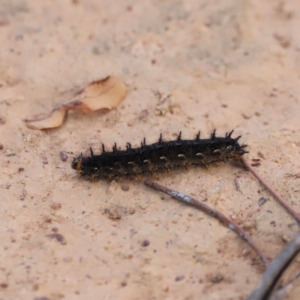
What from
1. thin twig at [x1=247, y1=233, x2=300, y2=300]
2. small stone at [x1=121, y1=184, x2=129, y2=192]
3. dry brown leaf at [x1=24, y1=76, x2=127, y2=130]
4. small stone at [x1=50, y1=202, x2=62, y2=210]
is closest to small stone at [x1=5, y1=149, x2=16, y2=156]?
dry brown leaf at [x1=24, y1=76, x2=127, y2=130]

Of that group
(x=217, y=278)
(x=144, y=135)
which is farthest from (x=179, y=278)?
(x=144, y=135)

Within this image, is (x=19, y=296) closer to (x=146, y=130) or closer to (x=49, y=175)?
(x=49, y=175)

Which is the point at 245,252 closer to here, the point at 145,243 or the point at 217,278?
the point at 217,278

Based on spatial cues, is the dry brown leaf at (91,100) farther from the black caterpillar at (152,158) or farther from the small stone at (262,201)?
the small stone at (262,201)

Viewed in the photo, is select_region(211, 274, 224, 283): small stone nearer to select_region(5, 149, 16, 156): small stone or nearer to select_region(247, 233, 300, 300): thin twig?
select_region(247, 233, 300, 300): thin twig

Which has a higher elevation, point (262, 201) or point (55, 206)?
point (262, 201)

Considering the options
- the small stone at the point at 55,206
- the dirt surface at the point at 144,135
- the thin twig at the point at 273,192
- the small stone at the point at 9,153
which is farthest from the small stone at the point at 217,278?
the small stone at the point at 9,153
